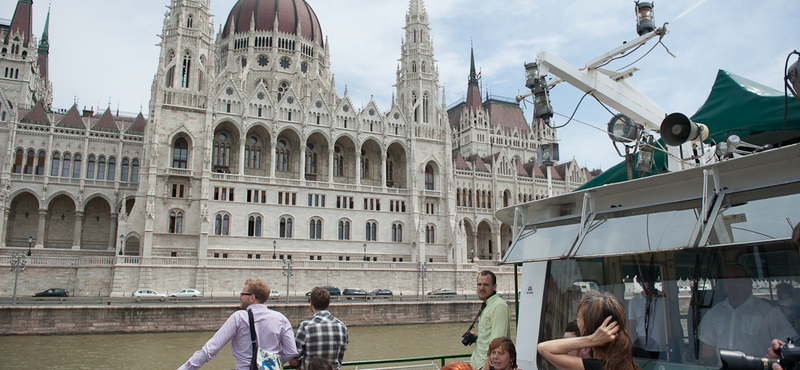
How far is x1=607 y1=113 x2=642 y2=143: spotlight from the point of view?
30.9ft

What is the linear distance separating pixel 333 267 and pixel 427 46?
85.6 ft

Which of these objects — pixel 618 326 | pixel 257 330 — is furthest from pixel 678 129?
pixel 257 330

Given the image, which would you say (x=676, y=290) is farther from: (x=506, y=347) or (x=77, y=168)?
(x=77, y=168)

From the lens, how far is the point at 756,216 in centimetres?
445

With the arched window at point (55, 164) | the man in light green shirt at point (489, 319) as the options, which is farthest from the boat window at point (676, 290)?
the arched window at point (55, 164)

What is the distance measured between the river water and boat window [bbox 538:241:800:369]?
1477 centimetres

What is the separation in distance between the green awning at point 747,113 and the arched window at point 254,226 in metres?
35.5

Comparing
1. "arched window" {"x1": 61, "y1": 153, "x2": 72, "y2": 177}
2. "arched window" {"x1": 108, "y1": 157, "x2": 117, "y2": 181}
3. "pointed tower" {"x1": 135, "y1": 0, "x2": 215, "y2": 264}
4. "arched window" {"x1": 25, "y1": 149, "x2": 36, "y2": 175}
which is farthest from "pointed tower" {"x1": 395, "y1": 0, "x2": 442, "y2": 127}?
"arched window" {"x1": 25, "y1": 149, "x2": 36, "y2": 175}

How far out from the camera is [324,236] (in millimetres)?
44750

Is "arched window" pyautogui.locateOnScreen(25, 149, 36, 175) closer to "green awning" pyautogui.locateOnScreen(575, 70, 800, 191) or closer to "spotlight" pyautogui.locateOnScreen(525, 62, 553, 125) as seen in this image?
"spotlight" pyautogui.locateOnScreen(525, 62, 553, 125)

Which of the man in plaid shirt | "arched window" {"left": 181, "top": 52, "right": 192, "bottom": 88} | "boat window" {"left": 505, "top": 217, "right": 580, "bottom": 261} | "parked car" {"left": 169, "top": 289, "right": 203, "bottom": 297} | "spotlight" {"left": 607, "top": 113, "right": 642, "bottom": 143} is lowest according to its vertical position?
"parked car" {"left": 169, "top": 289, "right": 203, "bottom": 297}

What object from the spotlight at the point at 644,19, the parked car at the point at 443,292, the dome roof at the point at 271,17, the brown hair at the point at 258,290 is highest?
the dome roof at the point at 271,17

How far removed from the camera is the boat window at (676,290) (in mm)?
4305

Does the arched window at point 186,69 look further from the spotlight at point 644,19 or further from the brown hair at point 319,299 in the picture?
the brown hair at point 319,299
